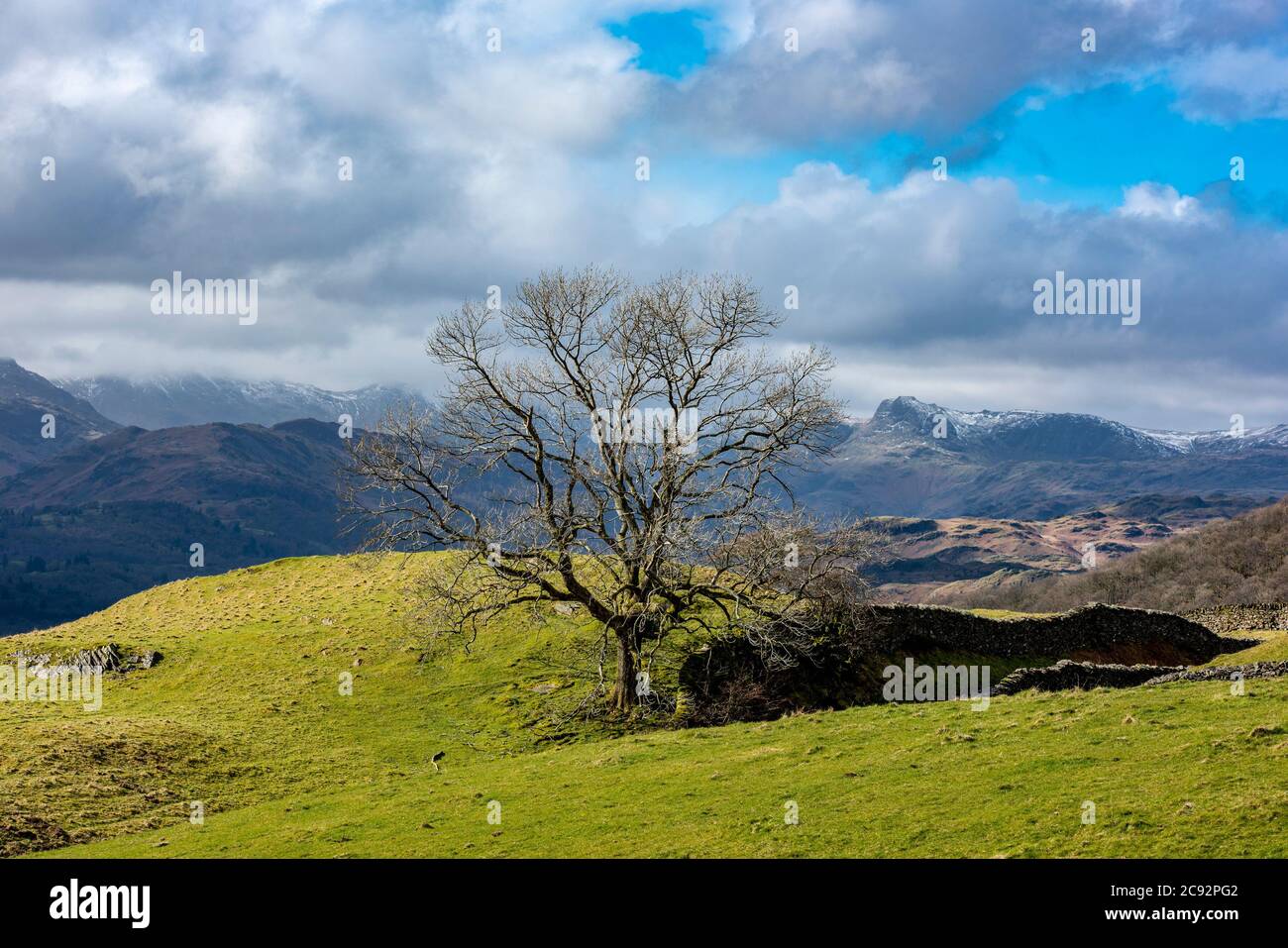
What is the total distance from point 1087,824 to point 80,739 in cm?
3201

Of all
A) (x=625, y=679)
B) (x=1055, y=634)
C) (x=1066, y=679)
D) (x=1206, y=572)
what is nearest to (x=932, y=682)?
(x=1066, y=679)

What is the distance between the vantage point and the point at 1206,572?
538 ft

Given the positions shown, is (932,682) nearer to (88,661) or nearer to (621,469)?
(621,469)

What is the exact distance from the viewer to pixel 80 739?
33344 mm

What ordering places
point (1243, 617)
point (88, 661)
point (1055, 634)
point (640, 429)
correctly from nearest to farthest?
point (640, 429), point (88, 661), point (1055, 634), point (1243, 617)

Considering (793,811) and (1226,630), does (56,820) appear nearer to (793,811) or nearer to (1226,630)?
(793,811)

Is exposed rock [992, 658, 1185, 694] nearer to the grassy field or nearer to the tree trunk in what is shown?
the grassy field

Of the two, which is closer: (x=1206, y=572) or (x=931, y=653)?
(x=931, y=653)
